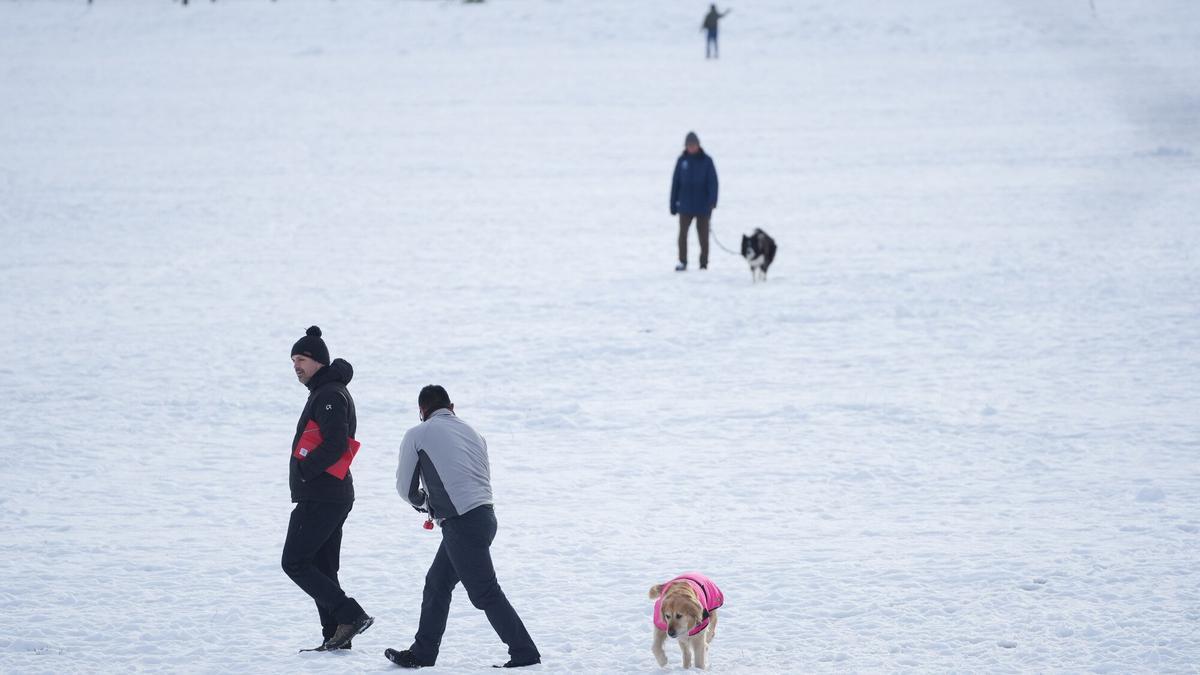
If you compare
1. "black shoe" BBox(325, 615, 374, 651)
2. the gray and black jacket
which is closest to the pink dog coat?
the gray and black jacket

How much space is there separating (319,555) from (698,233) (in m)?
9.93

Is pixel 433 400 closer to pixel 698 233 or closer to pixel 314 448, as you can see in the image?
pixel 314 448

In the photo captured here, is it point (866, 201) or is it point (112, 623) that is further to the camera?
point (866, 201)

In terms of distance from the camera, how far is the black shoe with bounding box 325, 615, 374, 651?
5973 mm

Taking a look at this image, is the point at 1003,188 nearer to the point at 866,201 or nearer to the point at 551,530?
the point at 866,201

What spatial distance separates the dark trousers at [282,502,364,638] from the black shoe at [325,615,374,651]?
1.0 inches

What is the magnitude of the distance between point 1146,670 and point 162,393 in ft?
27.3

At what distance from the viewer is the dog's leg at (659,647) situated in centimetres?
571

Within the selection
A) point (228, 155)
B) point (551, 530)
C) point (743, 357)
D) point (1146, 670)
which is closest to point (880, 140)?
point (228, 155)

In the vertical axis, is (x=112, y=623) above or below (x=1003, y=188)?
below

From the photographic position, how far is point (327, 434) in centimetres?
569

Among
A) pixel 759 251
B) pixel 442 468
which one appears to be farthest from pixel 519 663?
pixel 759 251

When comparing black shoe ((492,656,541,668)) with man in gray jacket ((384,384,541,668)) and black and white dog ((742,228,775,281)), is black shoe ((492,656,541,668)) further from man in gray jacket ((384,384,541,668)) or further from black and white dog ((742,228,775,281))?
black and white dog ((742,228,775,281))

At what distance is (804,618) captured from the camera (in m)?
6.48
